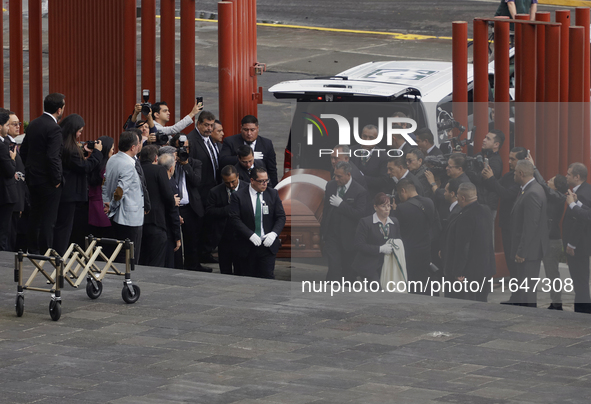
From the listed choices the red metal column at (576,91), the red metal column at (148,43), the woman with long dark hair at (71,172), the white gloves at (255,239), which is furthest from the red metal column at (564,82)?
the red metal column at (148,43)

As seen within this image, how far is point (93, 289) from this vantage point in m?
8.91

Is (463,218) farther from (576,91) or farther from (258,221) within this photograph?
(258,221)

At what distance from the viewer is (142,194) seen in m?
9.66

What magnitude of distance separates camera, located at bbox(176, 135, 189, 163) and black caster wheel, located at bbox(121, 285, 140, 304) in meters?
Result: 2.07

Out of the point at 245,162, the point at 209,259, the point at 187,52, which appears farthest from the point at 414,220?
the point at 187,52

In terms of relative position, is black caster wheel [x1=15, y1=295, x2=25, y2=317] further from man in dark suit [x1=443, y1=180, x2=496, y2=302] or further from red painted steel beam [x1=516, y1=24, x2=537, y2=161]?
red painted steel beam [x1=516, y1=24, x2=537, y2=161]

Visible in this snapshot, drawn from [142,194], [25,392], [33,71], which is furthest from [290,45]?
[25,392]

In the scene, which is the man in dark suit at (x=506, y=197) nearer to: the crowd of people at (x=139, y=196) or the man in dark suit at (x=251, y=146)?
the crowd of people at (x=139, y=196)

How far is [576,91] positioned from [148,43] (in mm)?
5592

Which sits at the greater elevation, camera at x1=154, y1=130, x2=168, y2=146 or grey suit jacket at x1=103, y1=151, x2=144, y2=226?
camera at x1=154, y1=130, x2=168, y2=146

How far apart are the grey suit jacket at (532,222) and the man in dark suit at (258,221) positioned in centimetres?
240

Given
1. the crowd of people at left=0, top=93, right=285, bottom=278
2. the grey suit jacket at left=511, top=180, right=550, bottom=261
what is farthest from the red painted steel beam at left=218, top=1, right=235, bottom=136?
the grey suit jacket at left=511, top=180, right=550, bottom=261

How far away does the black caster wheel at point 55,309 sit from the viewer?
26.6 feet

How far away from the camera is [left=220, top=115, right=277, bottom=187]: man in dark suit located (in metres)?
11.1
